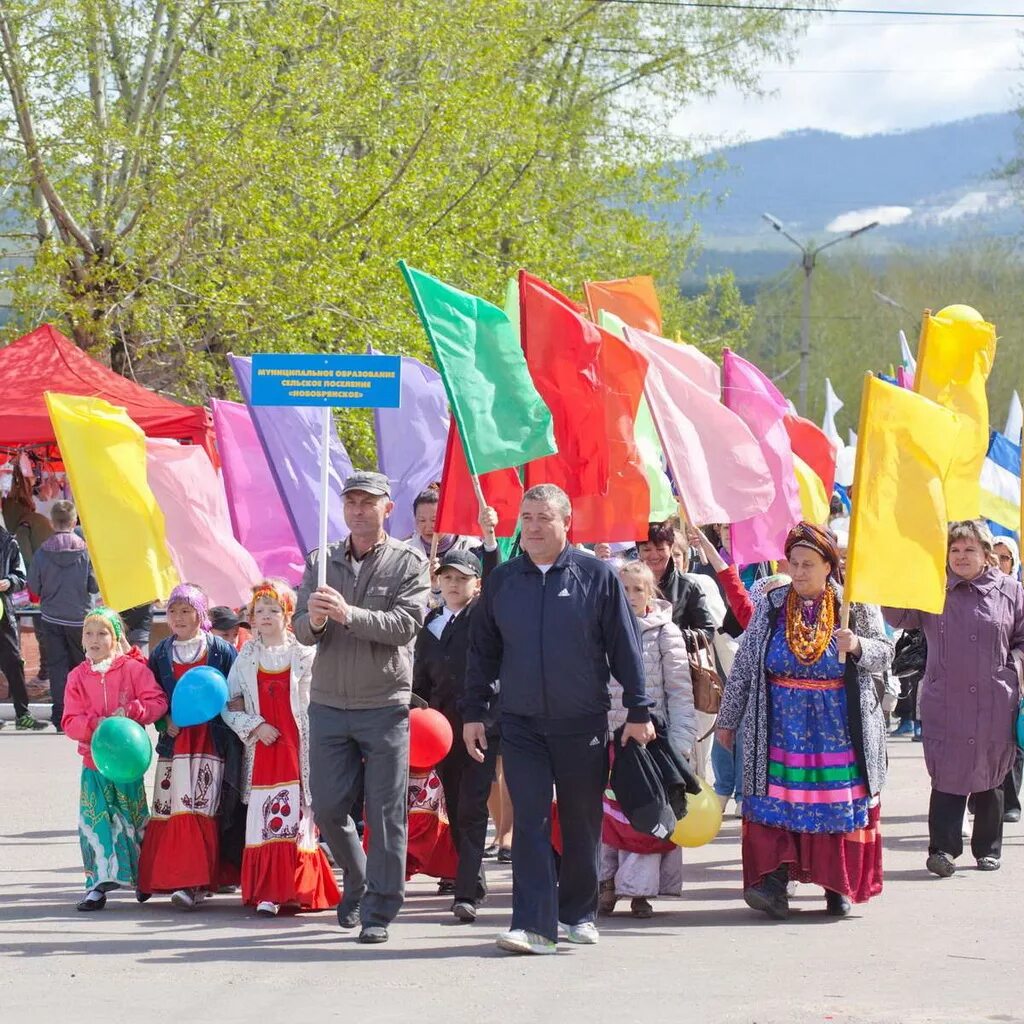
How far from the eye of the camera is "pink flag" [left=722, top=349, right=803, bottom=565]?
39.2ft

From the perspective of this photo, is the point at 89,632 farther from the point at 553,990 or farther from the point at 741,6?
the point at 741,6

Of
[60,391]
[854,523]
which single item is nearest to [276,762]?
[854,523]

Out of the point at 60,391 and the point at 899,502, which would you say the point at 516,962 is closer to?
the point at 899,502

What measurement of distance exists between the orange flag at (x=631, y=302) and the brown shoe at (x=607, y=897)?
6432 millimetres

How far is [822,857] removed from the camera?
812 centimetres

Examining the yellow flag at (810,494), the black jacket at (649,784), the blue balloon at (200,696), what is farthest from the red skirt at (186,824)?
the yellow flag at (810,494)

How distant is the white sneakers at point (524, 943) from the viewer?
23.6ft

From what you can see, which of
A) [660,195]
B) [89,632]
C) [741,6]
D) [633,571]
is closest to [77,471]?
[89,632]

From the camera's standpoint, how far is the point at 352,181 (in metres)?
22.3

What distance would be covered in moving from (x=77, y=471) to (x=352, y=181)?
1316 cm

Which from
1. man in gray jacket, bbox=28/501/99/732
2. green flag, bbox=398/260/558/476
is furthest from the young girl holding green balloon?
man in gray jacket, bbox=28/501/99/732

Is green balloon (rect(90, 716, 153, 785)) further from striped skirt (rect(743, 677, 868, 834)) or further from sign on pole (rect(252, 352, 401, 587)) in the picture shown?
striped skirt (rect(743, 677, 868, 834))

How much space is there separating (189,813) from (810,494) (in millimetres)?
6989

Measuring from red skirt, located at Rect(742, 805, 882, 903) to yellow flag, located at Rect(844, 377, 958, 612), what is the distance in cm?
100
